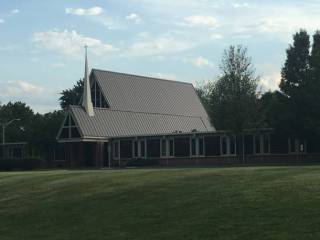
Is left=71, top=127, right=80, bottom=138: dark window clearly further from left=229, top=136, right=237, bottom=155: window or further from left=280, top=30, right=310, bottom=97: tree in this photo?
left=280, top=30, right=310, bottom=97: tree

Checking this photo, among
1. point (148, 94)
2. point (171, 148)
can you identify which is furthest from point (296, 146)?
point (148, 94)

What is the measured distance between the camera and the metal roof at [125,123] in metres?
58.2

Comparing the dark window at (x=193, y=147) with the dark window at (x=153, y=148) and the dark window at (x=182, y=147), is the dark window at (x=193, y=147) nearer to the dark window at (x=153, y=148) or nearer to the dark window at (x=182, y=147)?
the dark window at (x=182, y=147)

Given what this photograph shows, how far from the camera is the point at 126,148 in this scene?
59500 mm

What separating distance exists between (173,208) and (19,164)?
4003cm

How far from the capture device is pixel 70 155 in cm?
6003

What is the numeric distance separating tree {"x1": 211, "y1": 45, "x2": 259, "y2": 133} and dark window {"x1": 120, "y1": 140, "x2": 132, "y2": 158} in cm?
1299

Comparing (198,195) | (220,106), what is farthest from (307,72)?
(198,195)

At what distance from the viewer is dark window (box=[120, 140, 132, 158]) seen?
59.3m

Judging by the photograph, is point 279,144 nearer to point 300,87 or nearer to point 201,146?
point 201,146

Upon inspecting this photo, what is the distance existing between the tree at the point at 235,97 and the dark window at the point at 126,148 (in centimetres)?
1299

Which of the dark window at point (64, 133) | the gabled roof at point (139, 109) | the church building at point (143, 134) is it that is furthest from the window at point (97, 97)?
the dark window at point (64, 133)

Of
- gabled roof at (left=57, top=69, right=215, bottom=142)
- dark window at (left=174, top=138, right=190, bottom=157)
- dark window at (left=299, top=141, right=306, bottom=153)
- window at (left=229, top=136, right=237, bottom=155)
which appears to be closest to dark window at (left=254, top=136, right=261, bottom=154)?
window at (left=229, top=136, right=237, bottom=155)

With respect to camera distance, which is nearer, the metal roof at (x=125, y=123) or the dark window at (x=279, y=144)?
the dark window at (x=279, y=144)
